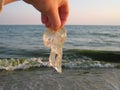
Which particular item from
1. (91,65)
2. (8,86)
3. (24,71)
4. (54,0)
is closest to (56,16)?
(54,0)

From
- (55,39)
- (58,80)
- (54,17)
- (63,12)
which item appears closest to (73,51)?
(58,80)

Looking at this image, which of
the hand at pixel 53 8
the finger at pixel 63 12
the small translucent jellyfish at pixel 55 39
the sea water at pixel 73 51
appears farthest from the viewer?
the sea water at pixel 73 51

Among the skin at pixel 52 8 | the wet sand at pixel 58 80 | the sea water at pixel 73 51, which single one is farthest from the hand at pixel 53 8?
the sea water at pixel 73 51

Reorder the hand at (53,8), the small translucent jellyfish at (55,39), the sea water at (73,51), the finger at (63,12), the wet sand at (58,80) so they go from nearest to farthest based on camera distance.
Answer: the hand at (53,8) < the finger at (63,12) < the small translucent jellyfish at (55,39) < the wet sand at (58,80) < the sea water at (73,51)

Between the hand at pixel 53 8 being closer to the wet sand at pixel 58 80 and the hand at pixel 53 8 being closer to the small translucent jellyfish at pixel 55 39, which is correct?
the small translucent jellyfish at pixel 55 39

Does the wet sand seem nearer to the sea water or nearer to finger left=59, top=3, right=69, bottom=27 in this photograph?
the sea water

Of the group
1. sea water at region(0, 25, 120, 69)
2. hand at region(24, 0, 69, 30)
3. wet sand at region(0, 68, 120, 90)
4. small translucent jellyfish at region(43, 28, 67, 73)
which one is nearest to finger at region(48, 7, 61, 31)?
hand at region(24, 0, 69, 30)

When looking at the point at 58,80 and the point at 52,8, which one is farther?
the point at 58,80

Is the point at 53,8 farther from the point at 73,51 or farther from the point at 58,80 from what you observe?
the point at 73,51

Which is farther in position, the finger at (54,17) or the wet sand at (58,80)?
the wet sand at (58,80)
